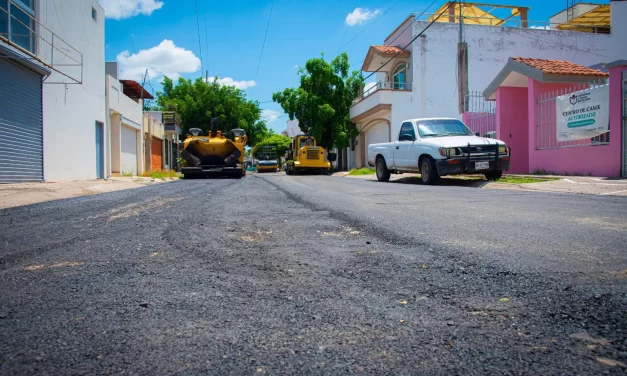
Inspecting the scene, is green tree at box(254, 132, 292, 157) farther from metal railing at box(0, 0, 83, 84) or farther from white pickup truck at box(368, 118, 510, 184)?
white pickup truck at box(368, 118, 510, 184)

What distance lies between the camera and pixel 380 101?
2370 cm

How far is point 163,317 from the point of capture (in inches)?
79.9

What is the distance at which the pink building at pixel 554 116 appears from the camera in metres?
9.65

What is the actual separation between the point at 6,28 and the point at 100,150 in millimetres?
7420

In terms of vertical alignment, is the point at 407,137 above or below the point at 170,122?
below

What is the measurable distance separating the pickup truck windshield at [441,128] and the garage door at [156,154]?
22.0 meters

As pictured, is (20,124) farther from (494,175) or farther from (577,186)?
(577,186)

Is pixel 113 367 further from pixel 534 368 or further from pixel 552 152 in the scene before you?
pixel 552 152

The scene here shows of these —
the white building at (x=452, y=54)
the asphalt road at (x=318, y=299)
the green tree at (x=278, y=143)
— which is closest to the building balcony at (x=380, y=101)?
the white building at (x=452, y=54)

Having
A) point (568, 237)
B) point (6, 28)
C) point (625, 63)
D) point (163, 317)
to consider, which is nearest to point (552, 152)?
point (625, 63)

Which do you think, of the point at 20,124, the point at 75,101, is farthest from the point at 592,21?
the point at 20,124

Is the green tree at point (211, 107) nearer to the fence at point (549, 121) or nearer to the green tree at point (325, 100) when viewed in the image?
the green tree at point (325, 100)

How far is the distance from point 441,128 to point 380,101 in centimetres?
1220

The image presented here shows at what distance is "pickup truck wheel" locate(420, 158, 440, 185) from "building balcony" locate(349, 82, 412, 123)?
13.1 metres
